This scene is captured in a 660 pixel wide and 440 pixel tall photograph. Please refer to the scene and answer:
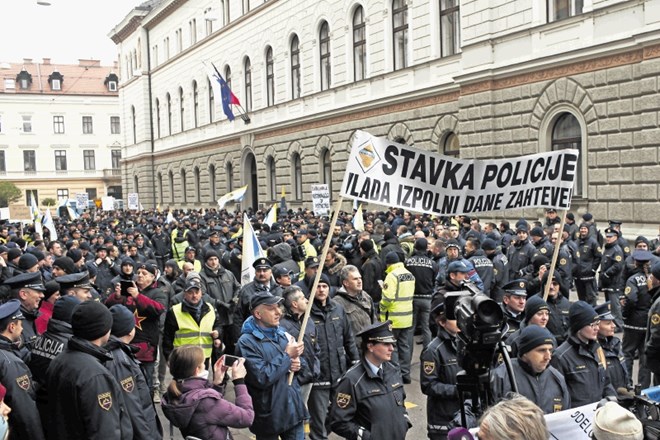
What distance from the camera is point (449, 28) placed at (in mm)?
21984

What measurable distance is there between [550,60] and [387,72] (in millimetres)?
8128

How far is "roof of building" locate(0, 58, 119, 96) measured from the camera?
2725 inches

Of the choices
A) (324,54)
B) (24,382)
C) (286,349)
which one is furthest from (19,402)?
(324,54)

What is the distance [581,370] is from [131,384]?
3.25 metres

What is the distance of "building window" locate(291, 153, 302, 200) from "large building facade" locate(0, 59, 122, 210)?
142ft

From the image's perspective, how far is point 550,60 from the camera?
17734 millimetres

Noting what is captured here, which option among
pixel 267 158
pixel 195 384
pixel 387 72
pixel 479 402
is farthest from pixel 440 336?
pixel 267 158

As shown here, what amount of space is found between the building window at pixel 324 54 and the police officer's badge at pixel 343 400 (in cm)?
2582

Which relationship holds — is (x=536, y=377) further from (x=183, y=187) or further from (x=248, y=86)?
(x=183, y=187)

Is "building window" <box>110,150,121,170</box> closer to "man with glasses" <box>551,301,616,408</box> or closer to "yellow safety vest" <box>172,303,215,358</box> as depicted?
"yellow safety vest" <box>172,303,215,358</box>

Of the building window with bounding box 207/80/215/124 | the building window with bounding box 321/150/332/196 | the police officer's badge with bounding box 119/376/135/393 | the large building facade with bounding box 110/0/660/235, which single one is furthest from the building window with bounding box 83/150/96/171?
the police officer's badge with bounding box 119/376/135/393

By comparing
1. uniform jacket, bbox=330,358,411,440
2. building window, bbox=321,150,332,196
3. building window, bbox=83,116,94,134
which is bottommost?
uniform jacket, bbox=330,358,411,440

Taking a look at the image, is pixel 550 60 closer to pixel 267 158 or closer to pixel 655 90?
pixel 655 90

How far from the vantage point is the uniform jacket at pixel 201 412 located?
398 cm
